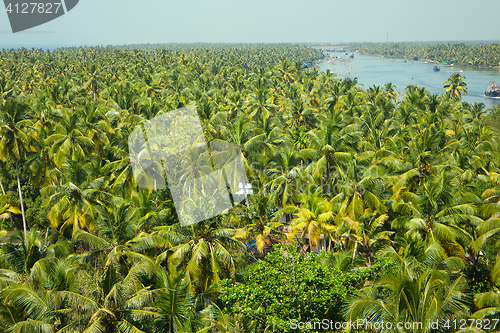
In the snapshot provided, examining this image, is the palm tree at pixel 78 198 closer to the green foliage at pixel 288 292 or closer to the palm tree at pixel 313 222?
the palm tree at pixel 313 222

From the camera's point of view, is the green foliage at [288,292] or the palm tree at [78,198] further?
the palm tree at [78,198]

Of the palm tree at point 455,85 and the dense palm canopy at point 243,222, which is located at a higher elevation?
the palm tree at point 455,85

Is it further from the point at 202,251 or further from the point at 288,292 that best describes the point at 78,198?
the point at 288,292

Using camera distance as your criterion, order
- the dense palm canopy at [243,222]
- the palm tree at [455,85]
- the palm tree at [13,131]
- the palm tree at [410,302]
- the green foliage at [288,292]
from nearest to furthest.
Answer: the palm tree at [410,302]
the dense palm canopy at [243,222]
the green foliage at [288,292]
the palm tree at [13,131]
the palm tree at [455,85]

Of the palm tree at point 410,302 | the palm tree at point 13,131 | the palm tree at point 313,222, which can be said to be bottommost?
the palm tree at point 313,222

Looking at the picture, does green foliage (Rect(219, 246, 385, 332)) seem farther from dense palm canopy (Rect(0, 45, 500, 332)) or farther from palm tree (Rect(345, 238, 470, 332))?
palm tree (Rect(345, 238, 470, 332))

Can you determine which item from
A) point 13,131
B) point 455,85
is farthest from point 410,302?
point 455,85

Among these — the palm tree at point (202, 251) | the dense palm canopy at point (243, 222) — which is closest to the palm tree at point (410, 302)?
the dense palm canopy at point (243, 222)

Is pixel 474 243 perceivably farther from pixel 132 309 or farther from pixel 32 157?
pixel 32 157

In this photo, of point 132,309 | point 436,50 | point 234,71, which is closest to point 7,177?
point 132,309

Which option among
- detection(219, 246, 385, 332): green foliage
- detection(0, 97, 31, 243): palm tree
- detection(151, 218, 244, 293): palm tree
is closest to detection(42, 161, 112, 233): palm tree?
detection(0, 97, 31, 243): palm tree
